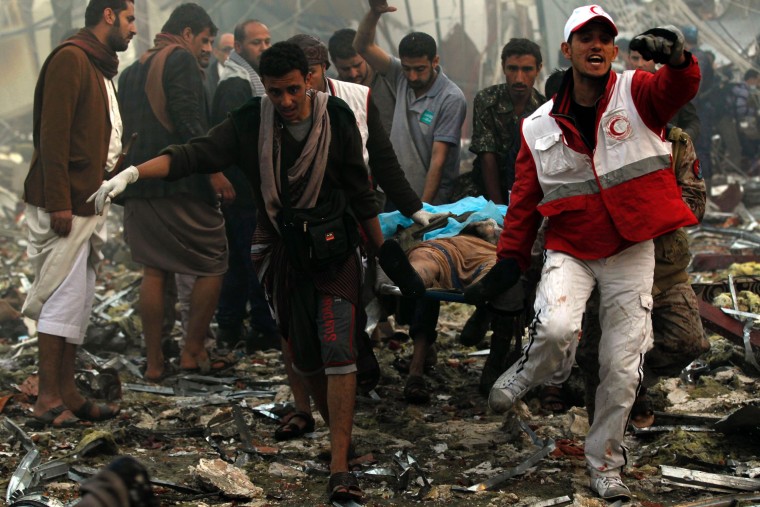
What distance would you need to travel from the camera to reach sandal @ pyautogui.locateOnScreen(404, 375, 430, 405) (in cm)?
659

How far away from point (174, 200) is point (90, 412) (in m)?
1.81

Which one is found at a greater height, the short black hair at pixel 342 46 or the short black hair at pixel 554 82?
the short black hair at pixel 342 46

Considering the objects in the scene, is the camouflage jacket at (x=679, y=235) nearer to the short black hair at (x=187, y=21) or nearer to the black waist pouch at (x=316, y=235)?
the black waist pouch at (x=316, y=235)

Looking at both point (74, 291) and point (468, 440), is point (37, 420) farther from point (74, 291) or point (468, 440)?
point (468, 440)

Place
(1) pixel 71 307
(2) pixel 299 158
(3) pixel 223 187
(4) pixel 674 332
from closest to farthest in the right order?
(4) pixel 674 332 < (2) pixel 299 158 < (1) pixel 71 307 < (3) pixel 223 187

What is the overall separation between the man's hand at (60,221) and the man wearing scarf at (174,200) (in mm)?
1322

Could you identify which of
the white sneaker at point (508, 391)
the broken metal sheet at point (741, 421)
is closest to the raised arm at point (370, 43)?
the white sneaker at point (508, 391)

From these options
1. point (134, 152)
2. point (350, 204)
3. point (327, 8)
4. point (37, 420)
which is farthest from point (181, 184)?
point (327, 8)

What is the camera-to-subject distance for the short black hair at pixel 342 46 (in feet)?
25.4

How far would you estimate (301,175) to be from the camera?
5.08 m

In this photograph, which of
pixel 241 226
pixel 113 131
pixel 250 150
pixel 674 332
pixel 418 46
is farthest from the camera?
pixel 241 226

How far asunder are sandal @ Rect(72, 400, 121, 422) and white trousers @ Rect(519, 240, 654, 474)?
283 centimetres

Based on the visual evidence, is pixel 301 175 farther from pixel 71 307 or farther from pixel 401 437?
pixel 71 307

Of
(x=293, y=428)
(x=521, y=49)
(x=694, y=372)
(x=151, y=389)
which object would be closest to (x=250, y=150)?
(x=293, y=428)
